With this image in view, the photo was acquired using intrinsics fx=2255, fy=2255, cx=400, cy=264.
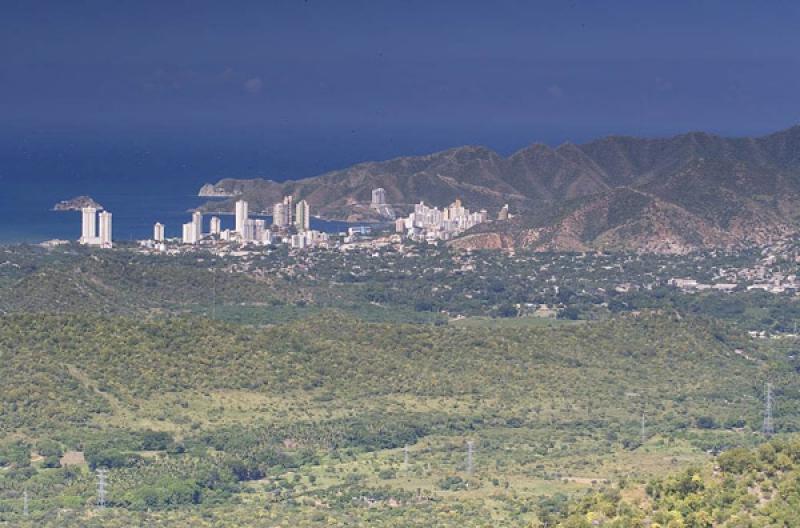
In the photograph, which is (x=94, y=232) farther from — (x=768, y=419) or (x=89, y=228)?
(x=768, y=419)

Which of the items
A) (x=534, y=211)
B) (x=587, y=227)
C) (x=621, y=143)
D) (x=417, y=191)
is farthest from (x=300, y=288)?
(x=621, y=143)

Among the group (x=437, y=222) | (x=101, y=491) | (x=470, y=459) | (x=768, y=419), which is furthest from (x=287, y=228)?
(x=101, y=491)

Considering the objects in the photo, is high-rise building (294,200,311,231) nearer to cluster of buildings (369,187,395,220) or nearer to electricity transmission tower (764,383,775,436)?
cluster of buildings (369,187,395,220)

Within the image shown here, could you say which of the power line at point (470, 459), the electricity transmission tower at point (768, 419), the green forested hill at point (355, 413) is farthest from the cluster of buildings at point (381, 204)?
the power line at point (470, 459)

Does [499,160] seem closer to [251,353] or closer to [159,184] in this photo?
[159,184]

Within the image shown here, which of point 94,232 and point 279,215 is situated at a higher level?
point 279,215

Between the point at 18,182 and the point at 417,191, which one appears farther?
the point at 18,182
